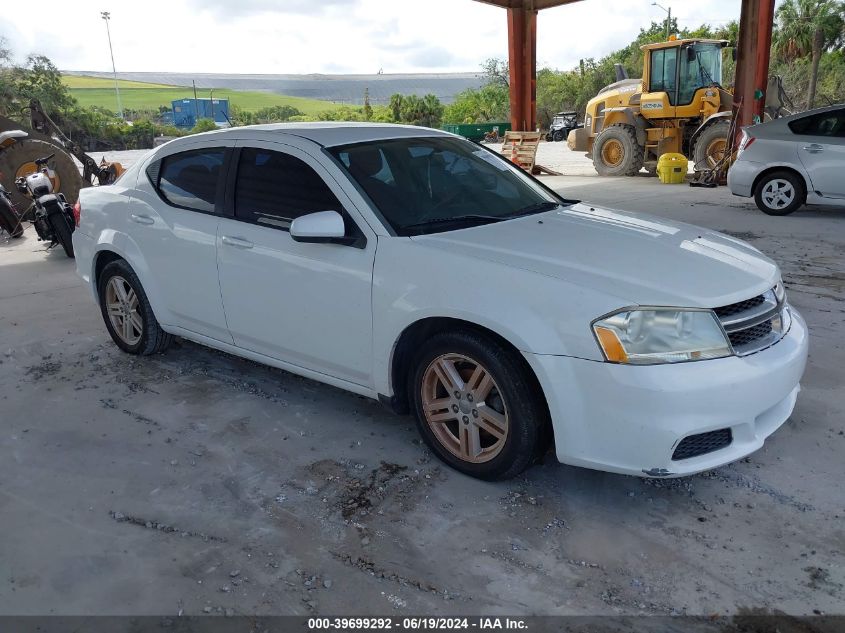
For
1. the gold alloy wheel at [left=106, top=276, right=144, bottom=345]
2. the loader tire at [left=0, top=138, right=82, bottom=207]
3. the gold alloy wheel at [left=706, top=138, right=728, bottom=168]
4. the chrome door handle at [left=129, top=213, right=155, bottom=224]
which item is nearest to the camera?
the chrome door handle at [left=129, top=213, right=155, bottom=224]

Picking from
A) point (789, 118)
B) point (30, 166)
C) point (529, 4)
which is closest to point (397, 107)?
point (529, 4)

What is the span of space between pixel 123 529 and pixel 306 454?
0.92 m

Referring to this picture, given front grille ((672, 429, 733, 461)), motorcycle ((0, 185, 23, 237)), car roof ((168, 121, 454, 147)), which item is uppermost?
car roof ((168, 121, 454, 147))

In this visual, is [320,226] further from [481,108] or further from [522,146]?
[481,108]

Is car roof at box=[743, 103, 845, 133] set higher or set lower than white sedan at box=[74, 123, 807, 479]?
higher

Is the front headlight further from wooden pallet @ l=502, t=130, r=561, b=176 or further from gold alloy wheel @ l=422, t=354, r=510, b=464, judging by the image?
wooden pallet @ l=502, t=130, r=561, b=176

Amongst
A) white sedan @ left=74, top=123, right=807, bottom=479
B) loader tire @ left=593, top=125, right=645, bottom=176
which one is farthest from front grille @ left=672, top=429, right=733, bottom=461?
loader tire @ left=593, top=125, right=645, bottom=176

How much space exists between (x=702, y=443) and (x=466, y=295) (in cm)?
110

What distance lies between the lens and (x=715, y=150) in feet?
51.9

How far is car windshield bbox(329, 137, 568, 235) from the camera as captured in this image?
3.52 metres

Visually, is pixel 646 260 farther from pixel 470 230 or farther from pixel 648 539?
pixel 648 539

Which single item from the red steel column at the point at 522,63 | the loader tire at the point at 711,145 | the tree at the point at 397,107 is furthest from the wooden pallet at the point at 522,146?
the tree at the point at 397,107

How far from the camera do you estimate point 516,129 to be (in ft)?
60.7

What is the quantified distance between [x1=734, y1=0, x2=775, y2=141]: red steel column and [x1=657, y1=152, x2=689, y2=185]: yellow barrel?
4.60 feet
